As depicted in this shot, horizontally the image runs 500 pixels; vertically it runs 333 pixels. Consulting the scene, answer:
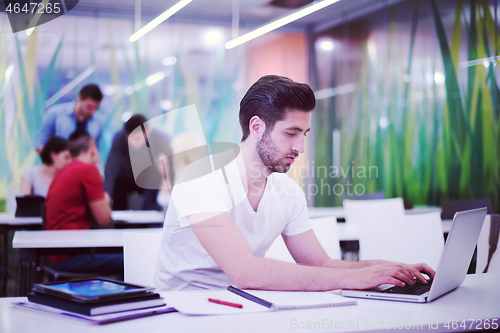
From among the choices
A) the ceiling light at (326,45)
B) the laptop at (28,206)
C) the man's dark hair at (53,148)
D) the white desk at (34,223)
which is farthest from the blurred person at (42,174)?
the ceiling light at (326,45)

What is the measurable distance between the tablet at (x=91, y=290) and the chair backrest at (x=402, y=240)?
145cm

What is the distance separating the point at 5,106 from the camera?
217 inches

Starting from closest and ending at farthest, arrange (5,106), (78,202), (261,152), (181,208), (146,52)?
(181,208), (261,152), (78,202), (5,106), (146,52)

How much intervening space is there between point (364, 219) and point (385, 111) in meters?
4.23

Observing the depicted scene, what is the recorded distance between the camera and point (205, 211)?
1.37m

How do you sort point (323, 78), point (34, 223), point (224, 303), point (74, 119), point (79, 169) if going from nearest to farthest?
point (224, 303)
point (79, 169)
point (34, 223)
point (74, 119)
point (323, 78)

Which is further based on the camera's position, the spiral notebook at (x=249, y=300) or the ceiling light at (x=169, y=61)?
the ceiling light at (x=169, y=61)

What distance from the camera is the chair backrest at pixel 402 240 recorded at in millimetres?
2293

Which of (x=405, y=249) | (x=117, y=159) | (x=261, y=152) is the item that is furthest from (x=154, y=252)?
(x=117, y=159)

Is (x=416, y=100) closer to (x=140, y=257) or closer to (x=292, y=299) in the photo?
(x=140, y=257)

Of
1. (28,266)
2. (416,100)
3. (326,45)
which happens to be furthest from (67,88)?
(416,100)

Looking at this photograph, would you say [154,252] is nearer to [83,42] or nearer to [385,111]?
[83,42]

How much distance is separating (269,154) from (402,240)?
Result: 1082 millimetres

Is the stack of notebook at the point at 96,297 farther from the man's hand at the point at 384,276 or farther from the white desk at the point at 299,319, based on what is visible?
the man's hand at the point at 384,276
